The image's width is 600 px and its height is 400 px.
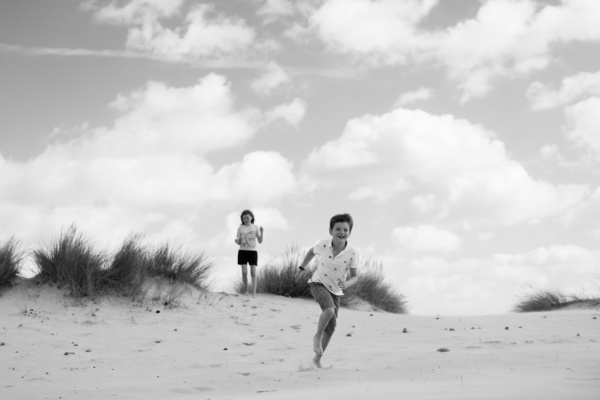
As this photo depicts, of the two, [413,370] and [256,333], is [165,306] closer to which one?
[256,333]

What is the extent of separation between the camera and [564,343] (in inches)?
312

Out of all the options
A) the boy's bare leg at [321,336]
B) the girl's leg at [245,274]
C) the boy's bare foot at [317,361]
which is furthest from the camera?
the girl's leg at [245,274]

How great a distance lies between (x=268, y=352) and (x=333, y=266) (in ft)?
7.78

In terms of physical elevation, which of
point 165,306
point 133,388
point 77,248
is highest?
point 77,248

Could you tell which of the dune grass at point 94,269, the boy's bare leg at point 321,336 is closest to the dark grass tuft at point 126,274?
the dune grass at point 94,269

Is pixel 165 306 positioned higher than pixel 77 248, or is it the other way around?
pixel 77 248

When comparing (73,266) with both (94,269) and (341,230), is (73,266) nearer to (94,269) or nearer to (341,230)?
(94,269)

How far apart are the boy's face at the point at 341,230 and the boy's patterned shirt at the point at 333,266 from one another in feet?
0.56

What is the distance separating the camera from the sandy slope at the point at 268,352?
5402 millimetres

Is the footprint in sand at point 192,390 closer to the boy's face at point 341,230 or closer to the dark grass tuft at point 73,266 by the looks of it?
the boy's face at point 341,230

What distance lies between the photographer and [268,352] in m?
8.37

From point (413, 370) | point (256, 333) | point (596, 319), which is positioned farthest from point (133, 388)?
point (596, 319)

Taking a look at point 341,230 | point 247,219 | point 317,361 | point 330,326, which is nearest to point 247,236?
point 247,219

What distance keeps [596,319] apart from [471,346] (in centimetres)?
364
